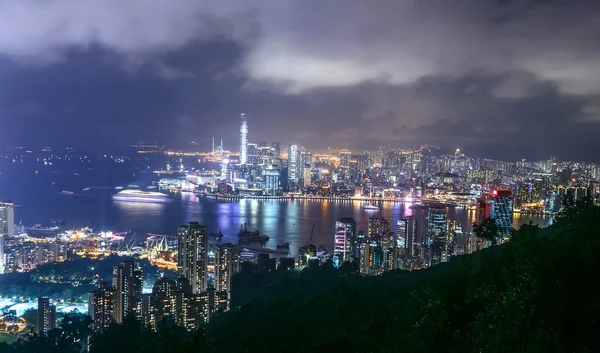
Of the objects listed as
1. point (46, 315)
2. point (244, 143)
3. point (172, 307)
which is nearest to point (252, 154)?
point (244, 143)

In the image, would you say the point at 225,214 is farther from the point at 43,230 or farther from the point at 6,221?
the point at 6,221

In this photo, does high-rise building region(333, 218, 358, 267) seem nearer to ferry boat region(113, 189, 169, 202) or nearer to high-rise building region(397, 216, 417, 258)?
high-rise building region(397, 216, 417, 258)

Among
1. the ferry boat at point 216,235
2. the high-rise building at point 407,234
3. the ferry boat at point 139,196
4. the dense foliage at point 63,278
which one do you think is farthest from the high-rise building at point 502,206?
the ferry boat at point 139,196

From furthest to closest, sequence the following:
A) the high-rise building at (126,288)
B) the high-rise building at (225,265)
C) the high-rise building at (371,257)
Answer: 1. the high-rise building at (371,257)
2. the high-rise building at (225,265)
3. the high-rise building at (126,288)

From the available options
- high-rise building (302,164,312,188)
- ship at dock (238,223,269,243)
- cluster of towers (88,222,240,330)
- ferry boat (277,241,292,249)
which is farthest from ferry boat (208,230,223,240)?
high-rise building (302,164,312,188)

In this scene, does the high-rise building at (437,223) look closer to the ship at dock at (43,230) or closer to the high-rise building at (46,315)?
the high-rise building at (46,315)

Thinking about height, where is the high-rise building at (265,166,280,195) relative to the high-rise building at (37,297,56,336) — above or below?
above

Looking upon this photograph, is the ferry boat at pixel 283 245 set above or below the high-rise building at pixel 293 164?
below
